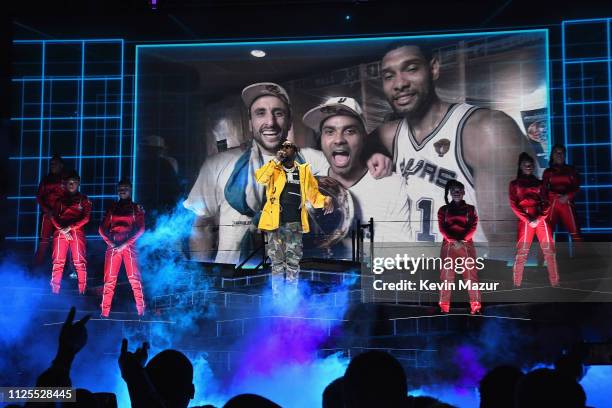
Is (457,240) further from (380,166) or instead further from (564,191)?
(380,166)

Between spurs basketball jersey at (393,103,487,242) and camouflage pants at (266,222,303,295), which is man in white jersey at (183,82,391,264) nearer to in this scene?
spurs basketball jersey at (393,103,487,242)

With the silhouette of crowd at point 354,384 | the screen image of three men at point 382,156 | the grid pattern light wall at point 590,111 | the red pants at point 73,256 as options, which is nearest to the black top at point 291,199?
the red pants at point 73,256

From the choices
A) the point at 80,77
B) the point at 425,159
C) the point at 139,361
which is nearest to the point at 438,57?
the point at 425,159

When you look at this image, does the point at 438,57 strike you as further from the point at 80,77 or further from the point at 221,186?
the point at 80,77

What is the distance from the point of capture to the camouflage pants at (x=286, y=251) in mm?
6348

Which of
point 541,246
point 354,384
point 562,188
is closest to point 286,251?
point 541,246

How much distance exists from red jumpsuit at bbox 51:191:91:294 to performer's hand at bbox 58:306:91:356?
165 inches

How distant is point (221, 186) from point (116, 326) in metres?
3.60

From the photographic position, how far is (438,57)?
30.3 feet

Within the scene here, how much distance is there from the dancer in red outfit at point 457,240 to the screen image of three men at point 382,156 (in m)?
2.37

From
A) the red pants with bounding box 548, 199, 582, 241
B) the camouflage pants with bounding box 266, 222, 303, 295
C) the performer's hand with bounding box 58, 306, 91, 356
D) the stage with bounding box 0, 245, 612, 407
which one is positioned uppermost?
the red pants with bounding box 548, 199, 582, 241

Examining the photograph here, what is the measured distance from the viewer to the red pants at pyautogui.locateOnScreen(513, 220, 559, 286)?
245 inches

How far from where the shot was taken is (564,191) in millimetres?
7270

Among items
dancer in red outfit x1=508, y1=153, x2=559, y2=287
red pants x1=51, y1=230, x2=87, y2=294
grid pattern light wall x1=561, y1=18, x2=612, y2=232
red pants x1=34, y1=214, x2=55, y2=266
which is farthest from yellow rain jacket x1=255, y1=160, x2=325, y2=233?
grid pattern light wall x1=561, y1=18, x2=612, y2=232
